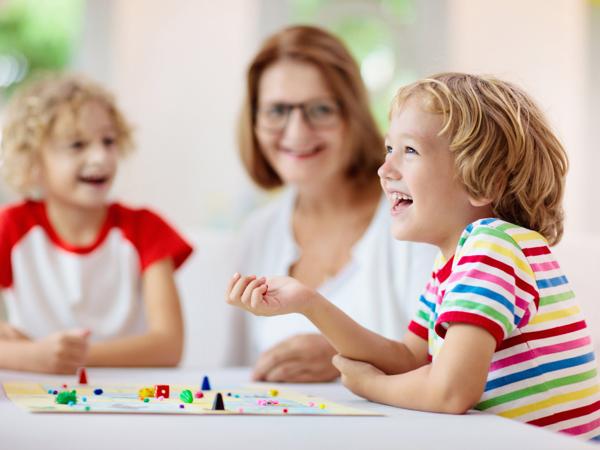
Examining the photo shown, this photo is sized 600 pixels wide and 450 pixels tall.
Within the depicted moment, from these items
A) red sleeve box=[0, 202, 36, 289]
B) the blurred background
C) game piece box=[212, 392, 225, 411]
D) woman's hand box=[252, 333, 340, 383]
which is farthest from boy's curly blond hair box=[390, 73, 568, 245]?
the blurred background

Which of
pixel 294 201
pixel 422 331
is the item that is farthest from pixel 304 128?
pixel 422 331

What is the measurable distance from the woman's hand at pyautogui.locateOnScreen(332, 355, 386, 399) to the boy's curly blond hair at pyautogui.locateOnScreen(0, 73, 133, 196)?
1129 millimetres

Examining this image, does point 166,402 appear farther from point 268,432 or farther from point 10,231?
point 10,231

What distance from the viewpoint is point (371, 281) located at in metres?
1.94

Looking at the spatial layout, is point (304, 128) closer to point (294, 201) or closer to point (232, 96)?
point (294, 201)

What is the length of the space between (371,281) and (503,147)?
84 cm

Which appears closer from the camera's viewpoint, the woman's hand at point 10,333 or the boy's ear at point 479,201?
the boy's ear at point 479,201

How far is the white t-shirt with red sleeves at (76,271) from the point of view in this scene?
203 centimetres

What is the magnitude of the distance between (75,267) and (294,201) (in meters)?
0.58

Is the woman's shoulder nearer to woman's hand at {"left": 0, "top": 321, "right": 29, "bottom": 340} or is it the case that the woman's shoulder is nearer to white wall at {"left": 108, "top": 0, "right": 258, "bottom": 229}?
woman's hand at {"left": 0, "top": 321, "right": 29, "bottom": 340}

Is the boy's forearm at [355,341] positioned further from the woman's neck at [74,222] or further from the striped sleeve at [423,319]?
the woman's neck at [74,222]

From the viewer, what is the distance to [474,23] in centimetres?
500

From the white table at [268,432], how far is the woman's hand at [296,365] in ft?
1.85

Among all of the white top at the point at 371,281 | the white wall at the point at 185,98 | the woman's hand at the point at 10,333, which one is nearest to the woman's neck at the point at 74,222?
the woman's hand at the point at 10,333
